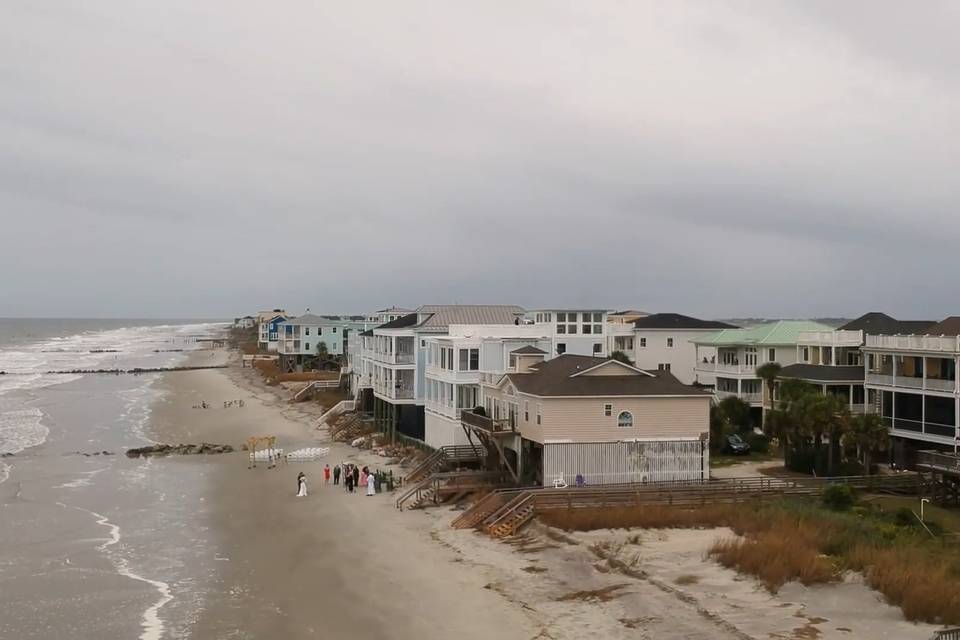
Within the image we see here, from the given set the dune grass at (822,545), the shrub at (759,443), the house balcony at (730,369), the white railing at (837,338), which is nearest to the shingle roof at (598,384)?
the dune grass at (822,545)

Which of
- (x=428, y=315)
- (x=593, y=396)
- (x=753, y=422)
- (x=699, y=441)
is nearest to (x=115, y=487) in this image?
(x=428, y=315)

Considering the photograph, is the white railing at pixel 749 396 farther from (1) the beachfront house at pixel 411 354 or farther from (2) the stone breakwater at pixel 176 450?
(2) the stone breakwater at pixel 176 450

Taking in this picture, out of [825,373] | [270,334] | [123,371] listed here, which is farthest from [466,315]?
[270,334]

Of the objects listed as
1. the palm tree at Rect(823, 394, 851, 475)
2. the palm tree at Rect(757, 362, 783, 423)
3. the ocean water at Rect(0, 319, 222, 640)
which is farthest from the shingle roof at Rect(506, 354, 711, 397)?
the ocean water at Rect(0, 319, 222, 640)

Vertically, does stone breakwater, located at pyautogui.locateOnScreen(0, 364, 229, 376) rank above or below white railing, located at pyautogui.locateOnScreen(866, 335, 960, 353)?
below

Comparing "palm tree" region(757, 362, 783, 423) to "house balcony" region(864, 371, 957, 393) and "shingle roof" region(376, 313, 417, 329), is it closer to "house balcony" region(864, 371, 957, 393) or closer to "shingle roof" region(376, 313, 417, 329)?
"house balcony" region(864, 371, 957, 393)

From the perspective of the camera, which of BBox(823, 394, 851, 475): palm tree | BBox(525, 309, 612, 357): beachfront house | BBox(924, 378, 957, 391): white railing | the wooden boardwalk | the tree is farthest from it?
BBox(525, 309, 612, 357): beachfront house

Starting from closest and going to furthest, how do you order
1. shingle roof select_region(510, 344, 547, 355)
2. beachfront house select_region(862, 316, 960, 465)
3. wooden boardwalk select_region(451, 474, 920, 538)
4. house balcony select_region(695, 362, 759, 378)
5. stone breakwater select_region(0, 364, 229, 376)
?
1. wooden boardwalk select_region(451, 474, 920, 538)
2. beachfront house select_region(862, 316, 960, 465)
3. shingle roof select_region(510, 344, 547, 355)
4. house balcony select_region(695, 362, 759, 378)
5. stone breakwater select_region(0, 364, 229, 376)

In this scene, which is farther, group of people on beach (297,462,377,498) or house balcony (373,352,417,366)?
house balcony (373,352,417,366)
